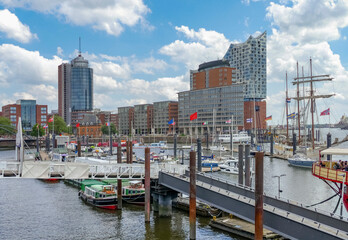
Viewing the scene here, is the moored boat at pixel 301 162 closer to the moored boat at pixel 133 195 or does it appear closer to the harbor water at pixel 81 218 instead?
the harbor water at pixel 81 218

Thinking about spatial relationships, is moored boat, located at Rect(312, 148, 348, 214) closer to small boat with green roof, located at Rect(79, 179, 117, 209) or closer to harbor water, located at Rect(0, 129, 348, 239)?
harbor water, located at Rect(0, 129, 348, 239)

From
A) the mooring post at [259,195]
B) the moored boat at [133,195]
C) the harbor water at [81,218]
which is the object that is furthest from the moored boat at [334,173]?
the moored boat at [133,195]

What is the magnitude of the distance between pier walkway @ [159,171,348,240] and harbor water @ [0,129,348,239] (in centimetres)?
442

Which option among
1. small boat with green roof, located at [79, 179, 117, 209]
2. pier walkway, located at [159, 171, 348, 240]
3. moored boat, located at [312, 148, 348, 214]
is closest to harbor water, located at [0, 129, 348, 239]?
small boat with green roof, located at [79, 179, 117, 209]

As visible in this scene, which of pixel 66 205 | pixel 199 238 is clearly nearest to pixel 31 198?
pixel 66 205

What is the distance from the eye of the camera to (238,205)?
27.4 m

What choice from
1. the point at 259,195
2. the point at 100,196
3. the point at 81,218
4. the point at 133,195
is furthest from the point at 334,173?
the point at 100,196

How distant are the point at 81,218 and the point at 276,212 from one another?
23448 mm

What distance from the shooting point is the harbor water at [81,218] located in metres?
33.5

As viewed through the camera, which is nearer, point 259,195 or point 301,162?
point 259,195

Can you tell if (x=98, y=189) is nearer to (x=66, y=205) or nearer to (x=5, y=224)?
(x=66, y=205)

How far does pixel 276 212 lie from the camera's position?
24.5 metres

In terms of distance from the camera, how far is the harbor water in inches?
1320

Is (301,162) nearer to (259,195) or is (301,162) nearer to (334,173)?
(334,173)
